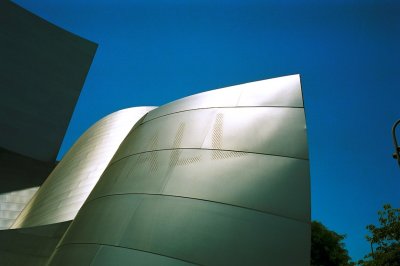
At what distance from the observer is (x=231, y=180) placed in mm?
5891

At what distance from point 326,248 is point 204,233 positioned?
33571mm

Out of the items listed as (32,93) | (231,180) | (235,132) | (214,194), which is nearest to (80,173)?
(235,132)

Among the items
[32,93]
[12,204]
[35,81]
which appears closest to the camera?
[12,204]

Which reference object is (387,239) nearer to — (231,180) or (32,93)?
(231,180)

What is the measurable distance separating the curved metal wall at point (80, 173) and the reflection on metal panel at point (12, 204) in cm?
395

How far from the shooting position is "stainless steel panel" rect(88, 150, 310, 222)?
219 inches

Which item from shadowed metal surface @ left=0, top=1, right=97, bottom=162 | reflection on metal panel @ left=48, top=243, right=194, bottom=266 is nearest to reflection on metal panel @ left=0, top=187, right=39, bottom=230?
shadowed metal surface @ left=0, top=1, right=97, bottom=162

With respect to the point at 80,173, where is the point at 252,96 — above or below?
below

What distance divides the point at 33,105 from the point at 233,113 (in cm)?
2784

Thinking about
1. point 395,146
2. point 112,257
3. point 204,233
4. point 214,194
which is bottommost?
point 112,257

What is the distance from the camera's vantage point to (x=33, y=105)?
28.6 m

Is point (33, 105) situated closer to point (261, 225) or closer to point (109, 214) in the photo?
point (109, 214)

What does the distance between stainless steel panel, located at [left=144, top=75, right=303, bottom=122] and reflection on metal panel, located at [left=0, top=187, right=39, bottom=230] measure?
1899 centimetres

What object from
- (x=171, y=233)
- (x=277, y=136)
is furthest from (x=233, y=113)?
(x=171, y=233)
